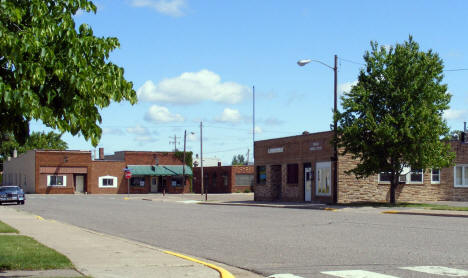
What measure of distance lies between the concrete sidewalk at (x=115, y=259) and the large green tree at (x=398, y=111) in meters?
17.8

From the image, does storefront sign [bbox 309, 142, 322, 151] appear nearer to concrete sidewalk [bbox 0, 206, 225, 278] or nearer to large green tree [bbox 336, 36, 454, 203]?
large green tree [bbox 336, 36, 454, 203]

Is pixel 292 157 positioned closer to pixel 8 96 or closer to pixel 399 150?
pixel 399 150

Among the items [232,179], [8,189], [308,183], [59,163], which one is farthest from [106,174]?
[308,183]

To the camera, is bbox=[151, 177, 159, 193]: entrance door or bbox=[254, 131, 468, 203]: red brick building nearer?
bbox=[254, 131, 468, 203]: red brick building

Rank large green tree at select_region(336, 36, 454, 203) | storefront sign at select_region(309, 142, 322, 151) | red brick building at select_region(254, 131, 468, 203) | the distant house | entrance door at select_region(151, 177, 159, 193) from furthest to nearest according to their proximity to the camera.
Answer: entrance door at select_region(151, 177, 159, 193), the distant house, storefront sign at select_region(309, 142, 322, 151), red brick building at select_region(254, 131, 468, 203), large green tree at select_region(336, 36, 454, 203)

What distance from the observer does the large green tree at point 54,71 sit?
7012 mm

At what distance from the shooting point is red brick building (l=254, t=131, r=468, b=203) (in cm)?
3759

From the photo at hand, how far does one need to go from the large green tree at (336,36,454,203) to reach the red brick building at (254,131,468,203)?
14.1 feet

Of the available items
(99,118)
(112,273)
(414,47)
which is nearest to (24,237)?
(112,273)

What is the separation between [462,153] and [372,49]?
1352 cm

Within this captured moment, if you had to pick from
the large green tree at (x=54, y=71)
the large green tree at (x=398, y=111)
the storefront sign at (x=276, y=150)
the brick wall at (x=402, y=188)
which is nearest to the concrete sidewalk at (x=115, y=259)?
the large green tree at (x=54, y=71)

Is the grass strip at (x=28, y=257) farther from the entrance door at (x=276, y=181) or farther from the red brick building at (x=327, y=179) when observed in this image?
the entrance door at (x=276, y=181)

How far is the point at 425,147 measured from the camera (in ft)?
100

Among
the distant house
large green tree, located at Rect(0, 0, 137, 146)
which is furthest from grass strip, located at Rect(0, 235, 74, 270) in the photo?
the distant house
